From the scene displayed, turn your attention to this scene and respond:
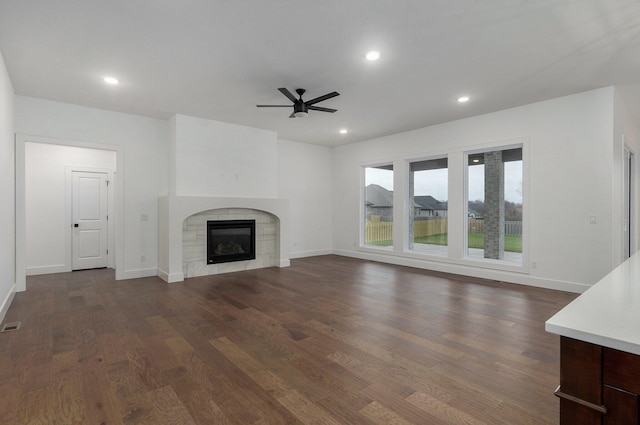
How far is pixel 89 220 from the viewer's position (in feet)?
21.7

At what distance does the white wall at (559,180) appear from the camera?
4516mm

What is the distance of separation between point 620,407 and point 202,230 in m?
5.94

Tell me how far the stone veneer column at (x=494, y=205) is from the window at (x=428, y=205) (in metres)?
0.71

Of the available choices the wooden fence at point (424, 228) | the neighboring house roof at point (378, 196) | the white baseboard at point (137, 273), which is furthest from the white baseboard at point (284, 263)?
the neighboring house roof at point (378, 196)

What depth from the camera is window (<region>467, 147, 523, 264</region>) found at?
555cm

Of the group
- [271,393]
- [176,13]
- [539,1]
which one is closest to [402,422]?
[271,393]

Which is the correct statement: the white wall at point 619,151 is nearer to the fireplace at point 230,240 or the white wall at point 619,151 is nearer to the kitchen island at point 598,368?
the kitchen island at point 598,368

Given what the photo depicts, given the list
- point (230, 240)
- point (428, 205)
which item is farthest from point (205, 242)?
point (428, 205)

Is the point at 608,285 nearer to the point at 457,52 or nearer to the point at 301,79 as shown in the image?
the point at 457,52

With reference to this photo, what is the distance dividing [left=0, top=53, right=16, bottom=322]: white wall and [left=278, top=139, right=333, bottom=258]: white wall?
463 centimetres

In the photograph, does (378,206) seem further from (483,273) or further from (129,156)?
(129,156)

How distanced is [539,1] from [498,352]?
2891mm

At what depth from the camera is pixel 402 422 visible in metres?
1.85

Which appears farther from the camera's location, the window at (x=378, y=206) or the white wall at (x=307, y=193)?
the white wall at (x=307, y=193)
